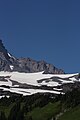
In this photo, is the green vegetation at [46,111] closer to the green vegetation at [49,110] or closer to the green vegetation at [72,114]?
the green vegetation at [49,110]

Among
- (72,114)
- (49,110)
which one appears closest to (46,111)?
(49,110)

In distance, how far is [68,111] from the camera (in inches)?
3425

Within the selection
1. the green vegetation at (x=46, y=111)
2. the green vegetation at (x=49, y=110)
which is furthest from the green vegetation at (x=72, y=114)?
the green vegetation at (x=46, y=111)

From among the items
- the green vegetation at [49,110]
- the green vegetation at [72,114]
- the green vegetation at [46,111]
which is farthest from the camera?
the green vegetation at [46,111]

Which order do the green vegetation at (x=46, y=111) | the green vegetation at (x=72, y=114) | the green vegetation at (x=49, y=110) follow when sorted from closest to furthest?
the green vegetation at (x=72, y=114), the green vegetation at (x=49, y=110), the green vegetation at (x=46, y=111)

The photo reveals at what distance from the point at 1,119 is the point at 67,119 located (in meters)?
12.7

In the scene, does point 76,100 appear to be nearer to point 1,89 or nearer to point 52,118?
point 52,118

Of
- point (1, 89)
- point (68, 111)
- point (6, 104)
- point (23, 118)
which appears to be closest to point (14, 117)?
point (23, 118)

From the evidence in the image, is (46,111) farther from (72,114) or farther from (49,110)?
(72,114)

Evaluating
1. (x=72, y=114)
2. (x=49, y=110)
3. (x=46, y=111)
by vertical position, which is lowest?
(x=72, y=114)

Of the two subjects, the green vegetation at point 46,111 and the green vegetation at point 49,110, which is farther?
the green vegetation at point 46,111

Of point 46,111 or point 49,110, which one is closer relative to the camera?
point 46,111

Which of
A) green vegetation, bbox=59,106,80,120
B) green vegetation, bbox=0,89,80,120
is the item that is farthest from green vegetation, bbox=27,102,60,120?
green vegetation, bbox=59,106,80,120

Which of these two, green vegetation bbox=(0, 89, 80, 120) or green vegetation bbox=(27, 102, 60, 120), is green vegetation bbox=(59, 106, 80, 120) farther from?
green vegetation bbox=(27, 102, 60, 120)
